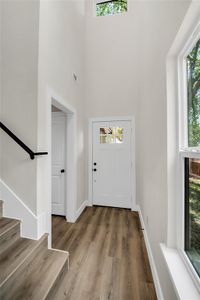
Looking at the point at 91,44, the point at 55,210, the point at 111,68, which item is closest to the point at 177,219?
the point at 55,210

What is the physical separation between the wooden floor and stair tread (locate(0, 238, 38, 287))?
44 cm

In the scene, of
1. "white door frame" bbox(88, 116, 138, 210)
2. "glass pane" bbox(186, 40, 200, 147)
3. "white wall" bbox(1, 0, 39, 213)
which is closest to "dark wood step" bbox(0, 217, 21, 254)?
"white wall" bbox(1, 0, 39, 213)

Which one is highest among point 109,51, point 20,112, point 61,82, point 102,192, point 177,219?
point 109,51

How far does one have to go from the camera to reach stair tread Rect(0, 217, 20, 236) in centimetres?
142

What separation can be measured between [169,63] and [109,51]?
9.55ft

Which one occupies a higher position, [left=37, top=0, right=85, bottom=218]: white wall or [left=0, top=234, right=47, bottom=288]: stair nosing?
[left=37, top=0, right=85, bottom=218]: white wall

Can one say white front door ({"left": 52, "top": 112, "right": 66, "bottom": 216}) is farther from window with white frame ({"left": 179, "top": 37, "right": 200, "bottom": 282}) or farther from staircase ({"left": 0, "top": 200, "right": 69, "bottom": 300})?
window with white frame ({"left": 179, "top": 37, "right": 200, "bottom": 282})

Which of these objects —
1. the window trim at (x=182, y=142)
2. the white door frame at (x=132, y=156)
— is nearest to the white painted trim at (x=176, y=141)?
the window trim at (x=182, y=142)

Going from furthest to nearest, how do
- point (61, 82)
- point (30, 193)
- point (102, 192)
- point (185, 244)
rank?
point (102, 192) → point (61, 82) → point (30, 193) → point (185, 244)

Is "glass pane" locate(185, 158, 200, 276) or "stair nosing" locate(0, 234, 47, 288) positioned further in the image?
"stair nosing" locate(0, 234, 47, 288)

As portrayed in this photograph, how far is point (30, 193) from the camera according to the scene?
1.64 metres

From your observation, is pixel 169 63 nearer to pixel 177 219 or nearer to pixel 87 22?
pixel 177 219

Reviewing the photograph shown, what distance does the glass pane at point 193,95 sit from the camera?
3.14ft

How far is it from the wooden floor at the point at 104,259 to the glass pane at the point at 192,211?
76cm
